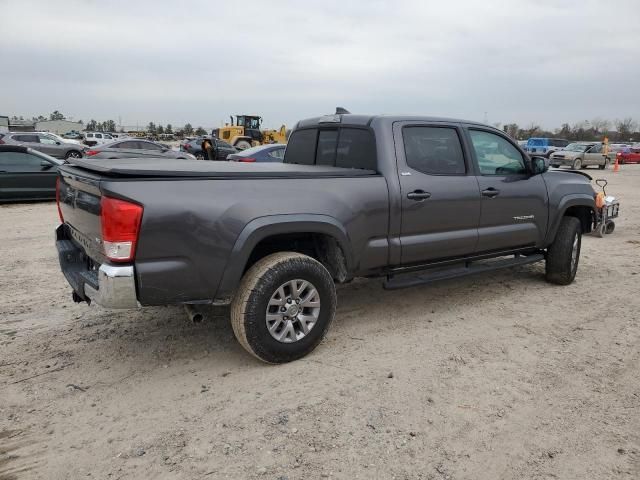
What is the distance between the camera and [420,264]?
435cm

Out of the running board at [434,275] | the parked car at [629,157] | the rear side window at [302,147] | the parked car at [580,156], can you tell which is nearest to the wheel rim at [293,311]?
the running board at [434,275]

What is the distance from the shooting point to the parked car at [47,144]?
21328 millimetres

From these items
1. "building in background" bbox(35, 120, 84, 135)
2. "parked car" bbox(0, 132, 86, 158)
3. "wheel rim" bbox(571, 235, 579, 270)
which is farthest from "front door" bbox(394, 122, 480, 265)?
"building in background" bbox(35, 120, 84, 135)

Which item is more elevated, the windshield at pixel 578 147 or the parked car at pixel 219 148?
the windshield at pixel 578 147

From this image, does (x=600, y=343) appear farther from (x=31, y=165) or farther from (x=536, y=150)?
(x=536, y=150)

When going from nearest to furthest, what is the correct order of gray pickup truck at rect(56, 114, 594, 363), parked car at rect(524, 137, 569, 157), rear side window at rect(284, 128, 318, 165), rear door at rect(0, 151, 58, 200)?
gray pickup truck at rect(56, 114, 594, 363) < rear side window at rect(284, 128, 318, 165) < rear door at rect(0, 151, 58, 200) < parked car at rect(524, 137, 569, 157)

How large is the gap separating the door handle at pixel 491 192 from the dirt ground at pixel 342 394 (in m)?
1.14

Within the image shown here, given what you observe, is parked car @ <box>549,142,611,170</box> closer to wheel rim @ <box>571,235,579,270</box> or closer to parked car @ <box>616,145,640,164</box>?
parked car @ <box>616,145,640,164</box>

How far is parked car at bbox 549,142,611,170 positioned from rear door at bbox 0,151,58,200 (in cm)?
2547

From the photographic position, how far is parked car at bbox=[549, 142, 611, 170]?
92.1 feet

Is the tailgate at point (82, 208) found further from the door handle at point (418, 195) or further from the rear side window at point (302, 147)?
the door handle at point (418, 195)

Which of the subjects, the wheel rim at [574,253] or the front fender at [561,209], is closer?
the front fender at [561,209]

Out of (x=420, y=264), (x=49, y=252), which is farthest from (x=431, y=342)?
(x=49, y=252)

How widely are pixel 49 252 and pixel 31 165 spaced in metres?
5.40
